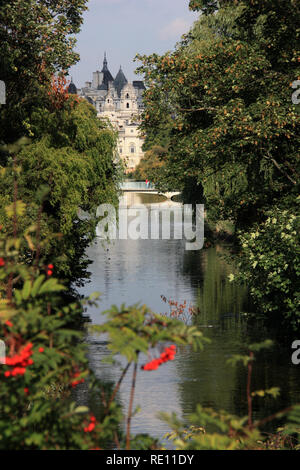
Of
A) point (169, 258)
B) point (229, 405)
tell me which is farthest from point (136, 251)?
point (229, 405)

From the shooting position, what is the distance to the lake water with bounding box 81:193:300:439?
16.8 meters

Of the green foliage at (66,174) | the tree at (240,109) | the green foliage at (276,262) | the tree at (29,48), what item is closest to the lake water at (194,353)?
the green foliage at (276,262)

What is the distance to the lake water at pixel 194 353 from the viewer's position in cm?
1681

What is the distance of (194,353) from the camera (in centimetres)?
2133

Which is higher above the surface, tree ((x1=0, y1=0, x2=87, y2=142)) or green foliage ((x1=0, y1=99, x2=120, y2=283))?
tree ((x1=0, y1=0, x2=87, y2=142))

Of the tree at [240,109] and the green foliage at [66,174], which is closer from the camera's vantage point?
the tree at [240,109]

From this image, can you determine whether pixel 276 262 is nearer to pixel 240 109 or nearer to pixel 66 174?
pixel 240 109

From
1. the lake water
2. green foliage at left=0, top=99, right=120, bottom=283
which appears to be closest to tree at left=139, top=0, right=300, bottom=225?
green foliage at left=0, top=99, right=120, bottom=283

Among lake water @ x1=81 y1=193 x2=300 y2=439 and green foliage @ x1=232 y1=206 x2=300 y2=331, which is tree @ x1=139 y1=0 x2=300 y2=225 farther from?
lake water @ x1=81 y1=193 x2=300 y2=439

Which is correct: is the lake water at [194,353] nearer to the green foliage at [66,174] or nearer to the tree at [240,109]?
the green foliage at [66,174]
